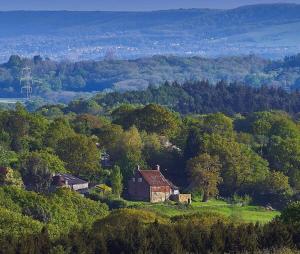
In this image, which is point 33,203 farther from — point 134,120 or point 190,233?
point 134,120

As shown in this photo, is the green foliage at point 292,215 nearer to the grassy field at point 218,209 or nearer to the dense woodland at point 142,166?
the dense woodland at point 142,166

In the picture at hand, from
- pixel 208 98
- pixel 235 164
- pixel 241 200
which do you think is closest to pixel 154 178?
pixel 241 200

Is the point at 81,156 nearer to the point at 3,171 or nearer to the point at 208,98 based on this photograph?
the point at 3,171

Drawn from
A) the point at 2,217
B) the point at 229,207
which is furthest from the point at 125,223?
the point at 229,207

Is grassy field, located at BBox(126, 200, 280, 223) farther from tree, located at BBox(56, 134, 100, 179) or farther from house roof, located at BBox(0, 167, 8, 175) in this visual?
house roof, located at BBox(0, 167, 8, 175)

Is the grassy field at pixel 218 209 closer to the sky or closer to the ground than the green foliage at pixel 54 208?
closer to the ground

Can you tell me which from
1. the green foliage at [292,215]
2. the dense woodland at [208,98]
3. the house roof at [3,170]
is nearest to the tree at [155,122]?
the house roof at [3,170]
